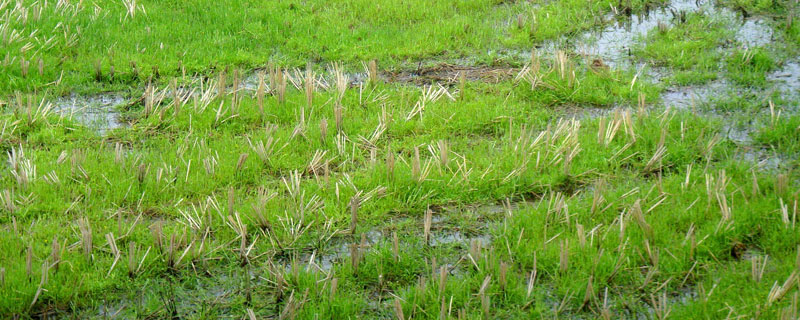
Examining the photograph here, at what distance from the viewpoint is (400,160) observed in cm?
596

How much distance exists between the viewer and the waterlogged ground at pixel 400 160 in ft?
14.6

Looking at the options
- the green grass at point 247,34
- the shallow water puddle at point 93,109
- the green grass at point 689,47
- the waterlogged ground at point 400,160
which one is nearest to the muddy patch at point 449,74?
the waterlogged ground at point 400,160

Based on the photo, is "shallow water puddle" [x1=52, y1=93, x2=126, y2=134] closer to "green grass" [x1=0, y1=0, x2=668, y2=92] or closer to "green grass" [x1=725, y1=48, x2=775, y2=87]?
"green grass" [x1=0, y1=0, x2=668, y2=92]

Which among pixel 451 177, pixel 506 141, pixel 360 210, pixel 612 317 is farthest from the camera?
pixel 506 141

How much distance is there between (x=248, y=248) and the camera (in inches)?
191

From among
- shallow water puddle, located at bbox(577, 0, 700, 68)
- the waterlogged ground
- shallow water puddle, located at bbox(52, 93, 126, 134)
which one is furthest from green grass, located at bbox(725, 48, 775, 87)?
shallow water puddle, located at bbox(52, 93, 126, 134)

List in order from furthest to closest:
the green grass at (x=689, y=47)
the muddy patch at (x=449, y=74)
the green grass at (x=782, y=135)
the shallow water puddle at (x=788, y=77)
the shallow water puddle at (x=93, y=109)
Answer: the muddy patch at (x=449, y=74) < the green grass at (x=689, y=47) < the shallow water puddle at (x=788, y=77) < the shallow water puddle at (x=93, y=109) < the green grass at (x=782, y=135)

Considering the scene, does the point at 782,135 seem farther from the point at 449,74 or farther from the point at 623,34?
the point at 449,74

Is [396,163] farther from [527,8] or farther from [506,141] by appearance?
[527,8]

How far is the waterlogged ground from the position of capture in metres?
4.44

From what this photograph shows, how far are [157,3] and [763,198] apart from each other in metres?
6.57

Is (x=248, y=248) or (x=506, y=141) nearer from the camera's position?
(x=248, y=248)

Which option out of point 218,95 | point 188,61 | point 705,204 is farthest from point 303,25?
point 705,204

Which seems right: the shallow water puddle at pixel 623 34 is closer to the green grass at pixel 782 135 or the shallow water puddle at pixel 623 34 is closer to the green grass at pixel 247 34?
the green grass at pixel 247 34
